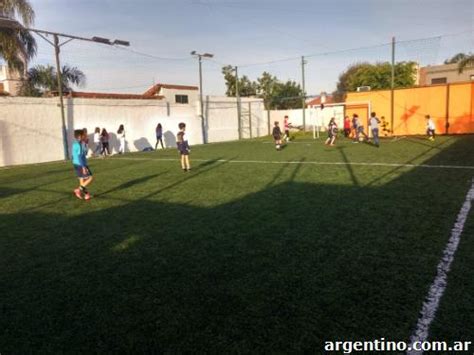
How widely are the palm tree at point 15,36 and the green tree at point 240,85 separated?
99.4 feet

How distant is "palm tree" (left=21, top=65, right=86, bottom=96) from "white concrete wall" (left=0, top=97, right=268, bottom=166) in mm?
3849

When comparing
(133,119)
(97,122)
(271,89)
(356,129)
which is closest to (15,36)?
(97,122)

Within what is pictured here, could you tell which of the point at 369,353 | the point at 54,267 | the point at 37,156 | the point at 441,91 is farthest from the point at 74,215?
the point at 441,91

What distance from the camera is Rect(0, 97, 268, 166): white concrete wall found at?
20547 mm

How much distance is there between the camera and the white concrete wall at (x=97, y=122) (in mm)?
20547

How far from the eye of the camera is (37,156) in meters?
21.6

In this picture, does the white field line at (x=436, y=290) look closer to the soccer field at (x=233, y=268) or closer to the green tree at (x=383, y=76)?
the soccer field at (x=233, y=268)

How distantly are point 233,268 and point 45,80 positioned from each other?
27.2 meters

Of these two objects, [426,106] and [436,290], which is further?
[426,106]

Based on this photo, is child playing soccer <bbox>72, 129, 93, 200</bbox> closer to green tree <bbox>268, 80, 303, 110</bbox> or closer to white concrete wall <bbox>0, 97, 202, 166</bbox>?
white concrete wall <bbox>0, 97, 202, 166</bbox>

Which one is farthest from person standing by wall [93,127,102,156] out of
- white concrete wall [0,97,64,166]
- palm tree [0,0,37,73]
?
palm tree [0,0,37,73]

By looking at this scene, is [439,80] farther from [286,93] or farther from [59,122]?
[59,122]

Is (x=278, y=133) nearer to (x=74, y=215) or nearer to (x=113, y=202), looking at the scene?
(x=113, y=202)

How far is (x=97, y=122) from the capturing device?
24.7 metres
